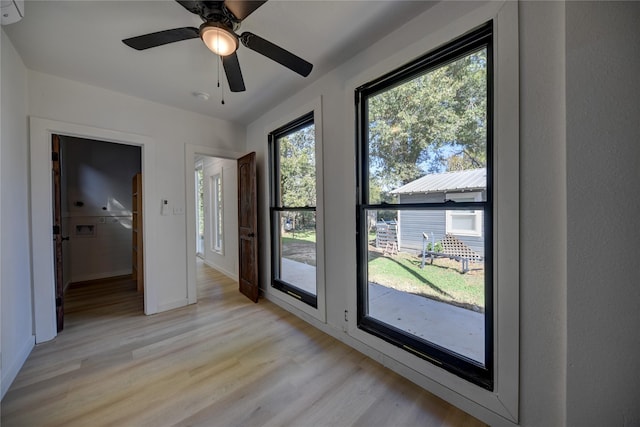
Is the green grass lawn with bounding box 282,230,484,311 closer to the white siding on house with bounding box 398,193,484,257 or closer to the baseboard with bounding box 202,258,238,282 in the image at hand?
the white siding on house with bounding box 398,193,484,257

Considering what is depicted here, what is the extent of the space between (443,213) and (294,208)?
66.7 inches

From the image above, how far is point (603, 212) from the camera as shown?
1007mm

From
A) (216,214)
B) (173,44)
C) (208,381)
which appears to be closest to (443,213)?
(208,381)

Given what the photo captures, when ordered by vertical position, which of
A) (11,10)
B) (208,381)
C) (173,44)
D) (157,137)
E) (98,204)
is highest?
(173,44)

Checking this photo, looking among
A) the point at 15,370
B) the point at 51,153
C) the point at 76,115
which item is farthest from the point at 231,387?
the point at 76,115

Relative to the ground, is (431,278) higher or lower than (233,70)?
lower

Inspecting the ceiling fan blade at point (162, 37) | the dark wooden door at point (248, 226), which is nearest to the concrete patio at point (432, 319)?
the dark wooden door at point (248, 226)

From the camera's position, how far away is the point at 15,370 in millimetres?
1710

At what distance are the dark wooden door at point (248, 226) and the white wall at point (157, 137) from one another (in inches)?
26.1

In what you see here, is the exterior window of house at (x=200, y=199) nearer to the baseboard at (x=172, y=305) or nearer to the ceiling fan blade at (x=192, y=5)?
the baseboard at (x=172, y=305)

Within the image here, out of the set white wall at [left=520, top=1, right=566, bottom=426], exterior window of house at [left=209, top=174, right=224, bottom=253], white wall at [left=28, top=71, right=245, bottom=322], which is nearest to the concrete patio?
white wall at [left=520, top=1, right=566, bottom=426]

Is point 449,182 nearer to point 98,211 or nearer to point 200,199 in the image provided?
point 98,211

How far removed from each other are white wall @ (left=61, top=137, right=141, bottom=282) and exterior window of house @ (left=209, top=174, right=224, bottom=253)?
4.75ft

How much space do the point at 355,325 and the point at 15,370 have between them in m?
2.59
